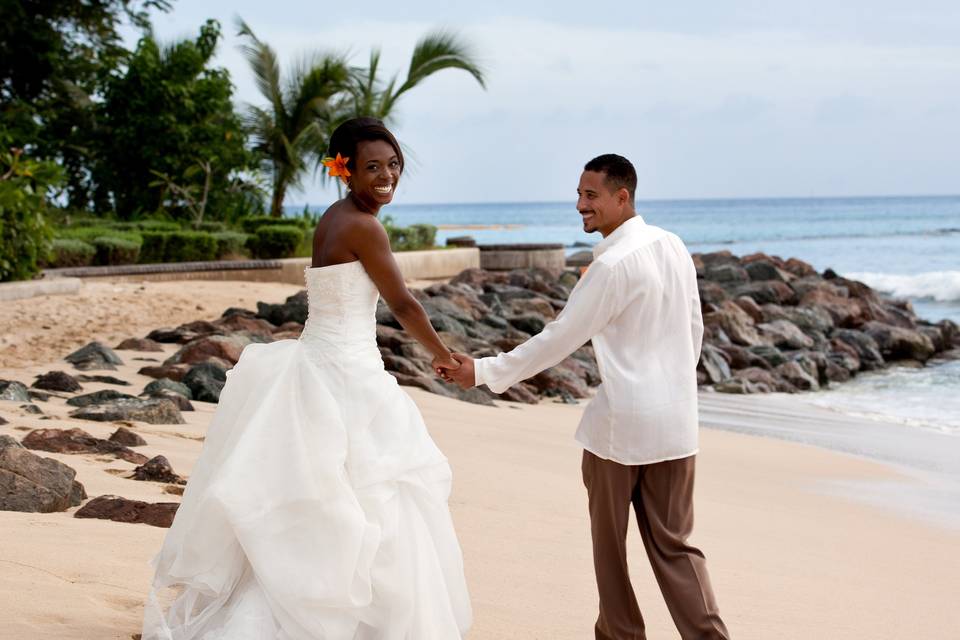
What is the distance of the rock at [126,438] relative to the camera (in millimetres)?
6828

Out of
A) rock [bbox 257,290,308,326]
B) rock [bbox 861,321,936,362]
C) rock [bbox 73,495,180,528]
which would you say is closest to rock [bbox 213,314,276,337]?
rock [bbox 257,290,308,326]

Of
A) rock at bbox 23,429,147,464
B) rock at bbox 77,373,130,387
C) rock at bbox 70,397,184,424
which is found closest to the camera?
rock at bbox 23,429,147,464

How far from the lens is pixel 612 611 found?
4.12 meters

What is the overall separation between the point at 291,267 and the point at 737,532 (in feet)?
48.2

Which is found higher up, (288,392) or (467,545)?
(288,392)

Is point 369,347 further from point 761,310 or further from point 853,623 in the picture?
point 761,310

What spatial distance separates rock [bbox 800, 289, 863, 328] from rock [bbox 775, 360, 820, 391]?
21.1 ft

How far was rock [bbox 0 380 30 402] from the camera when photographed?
802 cm

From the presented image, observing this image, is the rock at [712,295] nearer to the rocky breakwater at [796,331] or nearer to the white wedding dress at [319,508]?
the rocky breakwater at [796,331]

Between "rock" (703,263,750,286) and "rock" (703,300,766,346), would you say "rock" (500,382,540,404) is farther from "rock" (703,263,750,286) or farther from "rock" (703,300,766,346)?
"rock" (703,263,750,286)

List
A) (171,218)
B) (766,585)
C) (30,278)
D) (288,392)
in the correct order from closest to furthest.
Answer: (288,392)
(766,585)
(30,278)
(171,218)

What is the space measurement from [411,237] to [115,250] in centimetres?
766

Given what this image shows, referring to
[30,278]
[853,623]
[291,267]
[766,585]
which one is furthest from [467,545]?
[291,267]

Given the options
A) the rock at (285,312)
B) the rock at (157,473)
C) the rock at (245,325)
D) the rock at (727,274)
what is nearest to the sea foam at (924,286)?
the rock at (727,274)
